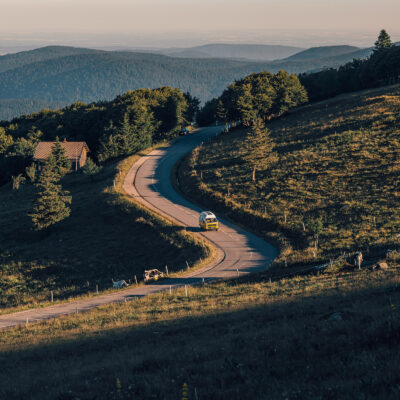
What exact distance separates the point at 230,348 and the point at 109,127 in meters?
88.9

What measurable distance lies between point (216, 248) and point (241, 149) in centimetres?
4033

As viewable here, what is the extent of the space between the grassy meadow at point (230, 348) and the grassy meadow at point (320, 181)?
12760 millimetres

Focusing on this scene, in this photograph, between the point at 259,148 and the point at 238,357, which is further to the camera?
the point at 259,148

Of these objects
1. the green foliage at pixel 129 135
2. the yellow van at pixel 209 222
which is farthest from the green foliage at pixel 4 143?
the yellow van at pixel 209 222

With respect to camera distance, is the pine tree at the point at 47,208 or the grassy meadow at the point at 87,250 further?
the pine tree at the point at 47,208

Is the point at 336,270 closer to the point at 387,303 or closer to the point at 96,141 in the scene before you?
the point at 387,303

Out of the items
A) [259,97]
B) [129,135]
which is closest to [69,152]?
[129,135]

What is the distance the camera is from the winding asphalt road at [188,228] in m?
30.8

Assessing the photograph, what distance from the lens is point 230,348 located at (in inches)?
603

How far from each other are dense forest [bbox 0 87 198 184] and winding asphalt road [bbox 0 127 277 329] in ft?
53.6

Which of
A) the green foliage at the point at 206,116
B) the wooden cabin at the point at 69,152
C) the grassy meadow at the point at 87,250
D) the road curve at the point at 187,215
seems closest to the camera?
the road curve at the point at 187,215

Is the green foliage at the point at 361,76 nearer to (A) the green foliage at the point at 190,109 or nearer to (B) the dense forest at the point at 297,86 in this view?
(B) the dense forest at the point at 297,86

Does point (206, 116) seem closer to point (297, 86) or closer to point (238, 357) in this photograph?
point (297, 86)

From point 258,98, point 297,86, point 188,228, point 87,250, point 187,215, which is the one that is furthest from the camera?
point 297,86
